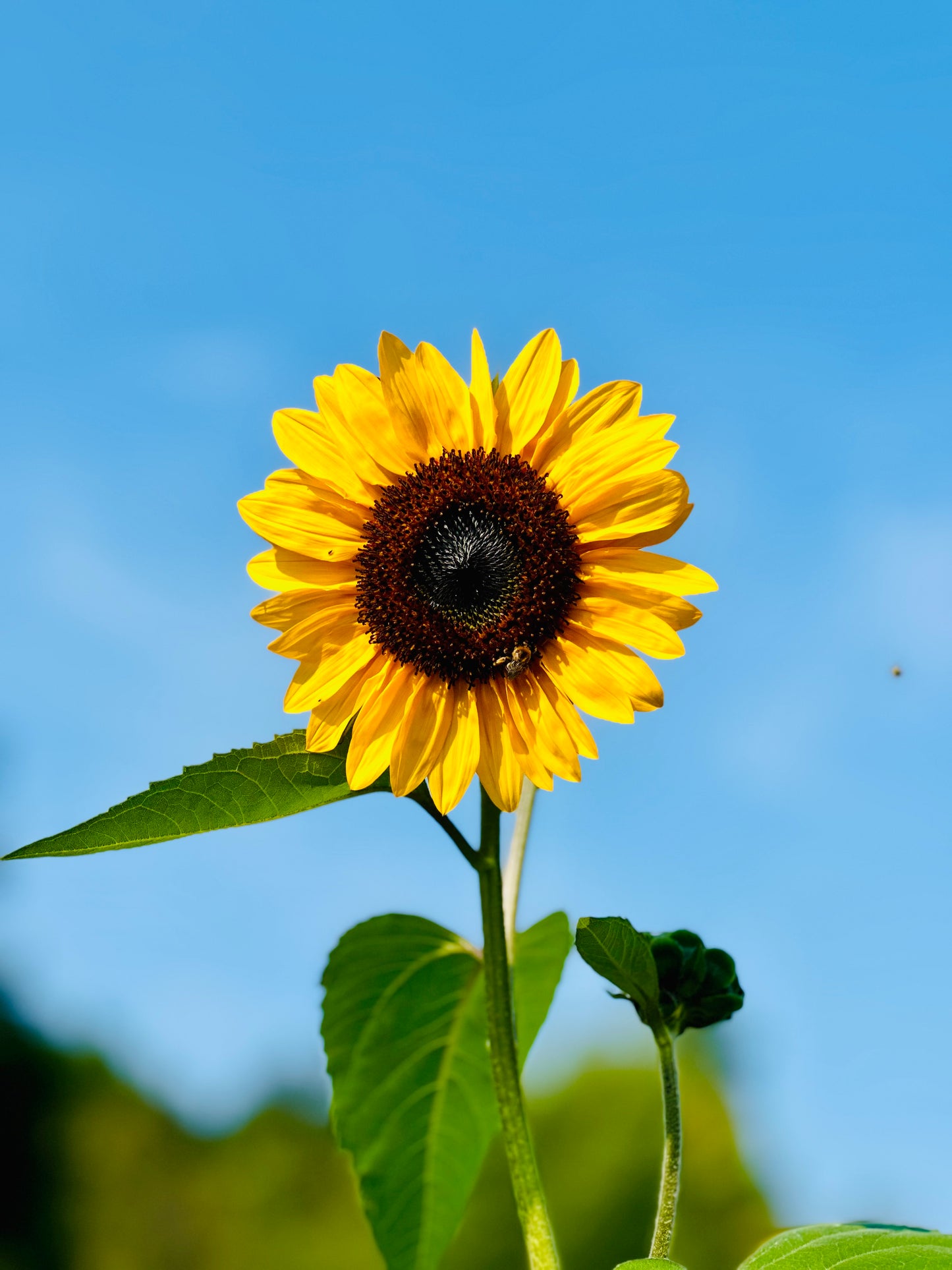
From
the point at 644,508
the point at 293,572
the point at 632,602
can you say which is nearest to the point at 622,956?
the point at 632,602

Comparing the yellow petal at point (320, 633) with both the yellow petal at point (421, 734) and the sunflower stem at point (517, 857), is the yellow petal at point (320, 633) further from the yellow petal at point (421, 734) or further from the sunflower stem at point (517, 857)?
the sunflower stem at point (517, 857)

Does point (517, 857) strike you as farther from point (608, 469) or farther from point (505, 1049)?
point (608, 469)

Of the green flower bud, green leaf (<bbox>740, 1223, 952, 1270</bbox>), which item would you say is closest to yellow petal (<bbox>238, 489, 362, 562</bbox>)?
the green flower bud

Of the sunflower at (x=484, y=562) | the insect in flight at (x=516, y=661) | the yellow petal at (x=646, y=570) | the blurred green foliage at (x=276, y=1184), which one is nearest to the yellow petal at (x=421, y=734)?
the sunflower at (x=484, y=562)

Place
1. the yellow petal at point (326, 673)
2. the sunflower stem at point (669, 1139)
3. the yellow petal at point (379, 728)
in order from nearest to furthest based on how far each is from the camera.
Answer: the sunflower stem at point (669, 1139), the yellow petal at point (379, 728), the yellow petal at point (326, 673)

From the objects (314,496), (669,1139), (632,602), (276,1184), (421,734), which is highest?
(314,496)

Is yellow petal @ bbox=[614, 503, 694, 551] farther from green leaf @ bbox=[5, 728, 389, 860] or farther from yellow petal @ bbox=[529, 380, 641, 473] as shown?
green leaf @ bbox=[5, 728, 389, 860]

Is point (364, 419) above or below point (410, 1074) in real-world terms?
above

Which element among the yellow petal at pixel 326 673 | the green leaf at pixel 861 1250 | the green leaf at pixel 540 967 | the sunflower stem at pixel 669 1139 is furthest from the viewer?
the green leaf at pixel 540 967
